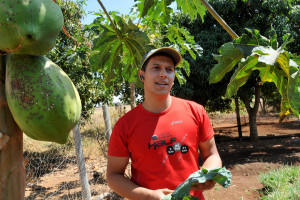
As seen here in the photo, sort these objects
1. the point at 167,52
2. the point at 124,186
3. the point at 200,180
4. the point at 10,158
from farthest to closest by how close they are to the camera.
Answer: the point at 167,52
the point at 124,186
the point at 200,180
the point at 10,158

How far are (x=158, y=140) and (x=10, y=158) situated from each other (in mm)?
971

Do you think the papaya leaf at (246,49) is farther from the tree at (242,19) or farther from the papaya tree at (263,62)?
the tree at (242,19)

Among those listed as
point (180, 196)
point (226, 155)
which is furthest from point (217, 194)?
→ point (180, 196)

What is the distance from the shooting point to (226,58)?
122cm

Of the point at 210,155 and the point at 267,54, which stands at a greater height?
the point at 267,54

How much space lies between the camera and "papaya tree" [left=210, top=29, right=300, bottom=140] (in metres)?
0.98

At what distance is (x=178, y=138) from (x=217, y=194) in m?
3.83

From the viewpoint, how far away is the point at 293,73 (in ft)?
3.04

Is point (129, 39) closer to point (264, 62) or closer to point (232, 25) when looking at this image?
point (264, 62)

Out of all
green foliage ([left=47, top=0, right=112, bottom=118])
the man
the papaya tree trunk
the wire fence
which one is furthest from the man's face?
the papaya tree trunk

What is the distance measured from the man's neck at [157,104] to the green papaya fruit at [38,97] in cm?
90

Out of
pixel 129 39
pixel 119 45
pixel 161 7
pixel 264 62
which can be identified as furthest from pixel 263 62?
pixel 119 45

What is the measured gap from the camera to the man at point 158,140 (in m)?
1.42

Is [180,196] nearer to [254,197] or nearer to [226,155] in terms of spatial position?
[254,197]
